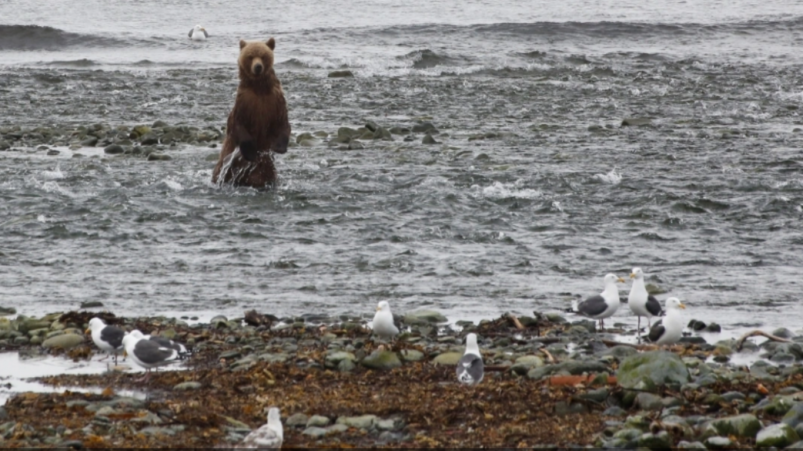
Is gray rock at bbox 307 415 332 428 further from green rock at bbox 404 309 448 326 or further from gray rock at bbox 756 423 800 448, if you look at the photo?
green rock at bbox 404 309 448 326

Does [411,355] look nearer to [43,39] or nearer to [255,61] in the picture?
[255,61]

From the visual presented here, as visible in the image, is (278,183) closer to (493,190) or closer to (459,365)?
(493,190)

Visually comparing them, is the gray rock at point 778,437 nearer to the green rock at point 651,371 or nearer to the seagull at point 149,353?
the green rock at point 651,371

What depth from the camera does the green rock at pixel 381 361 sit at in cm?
827

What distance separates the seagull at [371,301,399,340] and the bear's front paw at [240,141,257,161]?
19.6 feet

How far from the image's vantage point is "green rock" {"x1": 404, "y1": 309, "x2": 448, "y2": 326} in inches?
379

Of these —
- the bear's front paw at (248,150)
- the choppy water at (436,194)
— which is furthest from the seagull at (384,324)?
the bear's front paw at (248,150)

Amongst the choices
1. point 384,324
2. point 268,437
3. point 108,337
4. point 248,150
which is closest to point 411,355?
point 384,324

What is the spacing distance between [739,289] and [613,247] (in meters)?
1.72

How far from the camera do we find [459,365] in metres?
7.78

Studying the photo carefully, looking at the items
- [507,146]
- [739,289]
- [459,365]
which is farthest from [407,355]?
[507,146]

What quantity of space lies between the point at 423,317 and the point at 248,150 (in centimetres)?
551

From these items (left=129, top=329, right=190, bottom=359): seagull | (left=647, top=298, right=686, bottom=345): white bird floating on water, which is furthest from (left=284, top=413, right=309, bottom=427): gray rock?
(left=647, top=298, right=686, bottom=345): white bird floating on water

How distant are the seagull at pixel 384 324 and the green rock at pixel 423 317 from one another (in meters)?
0.62
